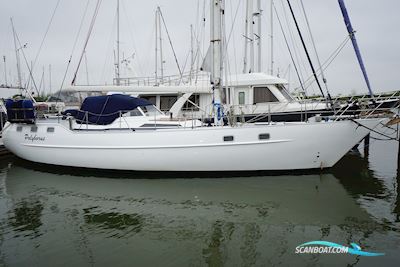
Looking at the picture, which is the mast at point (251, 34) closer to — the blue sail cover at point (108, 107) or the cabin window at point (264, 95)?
the cabin window at point (264, 95)

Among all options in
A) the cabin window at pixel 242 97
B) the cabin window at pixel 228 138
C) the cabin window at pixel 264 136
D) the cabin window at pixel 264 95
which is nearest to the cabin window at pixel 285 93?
the cabin window at pixel 264 95

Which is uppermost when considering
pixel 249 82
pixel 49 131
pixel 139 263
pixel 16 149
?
pixel 249 82

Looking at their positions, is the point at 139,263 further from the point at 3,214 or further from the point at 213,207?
the point at 3,214

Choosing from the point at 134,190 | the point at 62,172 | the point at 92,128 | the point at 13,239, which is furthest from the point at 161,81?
the point at 13,239

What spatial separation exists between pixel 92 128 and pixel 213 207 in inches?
234

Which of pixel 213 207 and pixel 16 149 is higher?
pixel 16 149

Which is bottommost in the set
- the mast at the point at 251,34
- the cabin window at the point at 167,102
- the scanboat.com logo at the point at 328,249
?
the scanboat.com logo at the point at 328,249

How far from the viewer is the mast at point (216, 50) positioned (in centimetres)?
937

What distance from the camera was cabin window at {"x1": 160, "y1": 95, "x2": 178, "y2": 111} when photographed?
48.3ft

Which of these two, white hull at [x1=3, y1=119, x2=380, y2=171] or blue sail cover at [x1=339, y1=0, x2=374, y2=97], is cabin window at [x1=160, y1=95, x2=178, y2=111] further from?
blue sail cover at [x1=339, y1=0, x2=374, y2=97]

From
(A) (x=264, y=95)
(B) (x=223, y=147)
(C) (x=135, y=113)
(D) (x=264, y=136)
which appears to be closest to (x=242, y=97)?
(A) (x=264, y=95)

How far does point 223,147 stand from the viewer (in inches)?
352

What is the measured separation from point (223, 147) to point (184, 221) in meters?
3.18

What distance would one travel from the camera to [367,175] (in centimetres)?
1026
